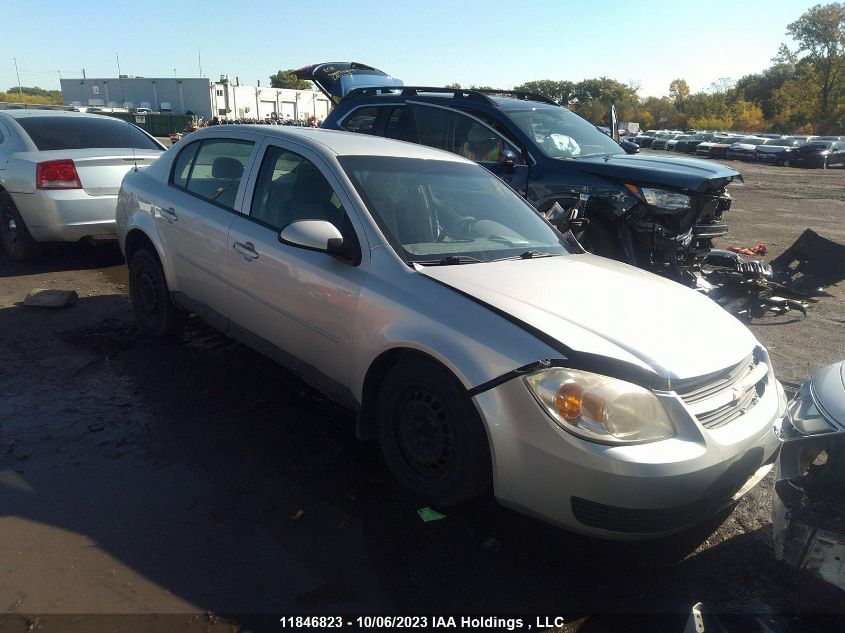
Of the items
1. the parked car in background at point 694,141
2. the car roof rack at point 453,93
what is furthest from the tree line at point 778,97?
the car roof rack at point 453,93

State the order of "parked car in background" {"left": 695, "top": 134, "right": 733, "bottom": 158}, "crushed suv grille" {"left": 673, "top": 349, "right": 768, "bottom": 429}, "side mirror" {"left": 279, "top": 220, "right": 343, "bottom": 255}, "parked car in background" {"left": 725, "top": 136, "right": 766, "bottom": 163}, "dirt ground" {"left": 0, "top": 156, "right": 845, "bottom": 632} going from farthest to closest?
"parked car in background" {"left": 695, "top": 134, "right": 733, "bottom": 158}, "parked car in background" {"left": 725, "top": 136, "right": 766, "bottom": 163}, "side mirror" {"left": 279, "top": 220, "right": 343, "bottom": 255}, "crushed suv grille" {"left": 673, "top": 349, "right": 768, "bottom": 429}, "dirt ground" {"left": 0, "top": 156, "right": 845, "bottom": 632}

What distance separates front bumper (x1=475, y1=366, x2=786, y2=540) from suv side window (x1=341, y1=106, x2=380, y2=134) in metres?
5.56

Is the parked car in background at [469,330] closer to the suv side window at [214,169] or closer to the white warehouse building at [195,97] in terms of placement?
the suv side window at [214,169]

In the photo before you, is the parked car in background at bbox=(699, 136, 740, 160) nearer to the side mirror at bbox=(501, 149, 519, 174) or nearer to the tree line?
the tree line

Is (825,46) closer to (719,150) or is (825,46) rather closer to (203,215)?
(719,150)

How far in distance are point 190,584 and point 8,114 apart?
733cm

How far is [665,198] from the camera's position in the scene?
6156 millimetres

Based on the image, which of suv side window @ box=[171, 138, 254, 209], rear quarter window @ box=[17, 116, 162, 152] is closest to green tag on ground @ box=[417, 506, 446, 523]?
suv side window @ box=[171, 138, 254, 209]

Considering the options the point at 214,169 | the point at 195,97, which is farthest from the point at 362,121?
the point at 195,97

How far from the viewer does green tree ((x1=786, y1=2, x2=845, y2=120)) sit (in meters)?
67.4

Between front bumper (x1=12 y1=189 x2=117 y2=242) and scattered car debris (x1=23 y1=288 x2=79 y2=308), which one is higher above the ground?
front bumper (x1=12 y1=189 x2=117 y2=242)

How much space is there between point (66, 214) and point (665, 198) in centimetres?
609

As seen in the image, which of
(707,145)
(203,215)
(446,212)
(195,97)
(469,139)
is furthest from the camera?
(195,97)

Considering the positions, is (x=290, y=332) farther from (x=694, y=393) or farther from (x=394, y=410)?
(x=694, y=393)
